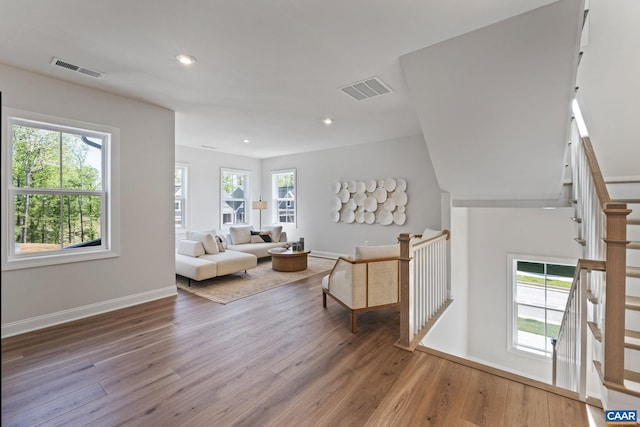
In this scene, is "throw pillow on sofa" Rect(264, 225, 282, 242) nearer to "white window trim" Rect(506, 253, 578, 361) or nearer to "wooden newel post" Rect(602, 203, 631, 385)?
"white window trim" Rect(506, 253, 578, 361)

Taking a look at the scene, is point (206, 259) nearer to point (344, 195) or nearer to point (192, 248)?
point (192, 248)

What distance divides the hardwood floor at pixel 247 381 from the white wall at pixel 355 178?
2928 mm

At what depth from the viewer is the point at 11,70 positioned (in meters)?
3.07

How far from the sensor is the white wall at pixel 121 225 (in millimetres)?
3160

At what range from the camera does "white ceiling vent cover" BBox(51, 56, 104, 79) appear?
297 cm

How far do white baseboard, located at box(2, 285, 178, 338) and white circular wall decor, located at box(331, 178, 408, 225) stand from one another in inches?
150

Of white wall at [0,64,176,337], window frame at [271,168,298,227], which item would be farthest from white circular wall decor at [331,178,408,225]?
white wall at [0,64,176,337]

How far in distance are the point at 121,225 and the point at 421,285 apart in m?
3.66

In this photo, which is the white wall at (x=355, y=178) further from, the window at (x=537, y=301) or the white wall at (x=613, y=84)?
the white wall at (x=613, y=84)

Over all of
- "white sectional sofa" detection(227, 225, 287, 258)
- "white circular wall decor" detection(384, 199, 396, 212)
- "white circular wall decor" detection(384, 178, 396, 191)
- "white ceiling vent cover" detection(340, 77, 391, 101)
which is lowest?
"white sectional sofa" detection(227, 225, 287, 258)

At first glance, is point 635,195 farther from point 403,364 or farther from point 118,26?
point 118,26

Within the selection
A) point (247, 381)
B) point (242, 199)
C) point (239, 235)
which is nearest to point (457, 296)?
point (247, 381)

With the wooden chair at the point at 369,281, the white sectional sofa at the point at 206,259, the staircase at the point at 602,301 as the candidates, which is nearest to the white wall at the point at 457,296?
the wooden chair at the point at 369,281

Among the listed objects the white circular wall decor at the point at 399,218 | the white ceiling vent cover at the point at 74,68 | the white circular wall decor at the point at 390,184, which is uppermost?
the white ceiling vent cover at the point at 74,68
